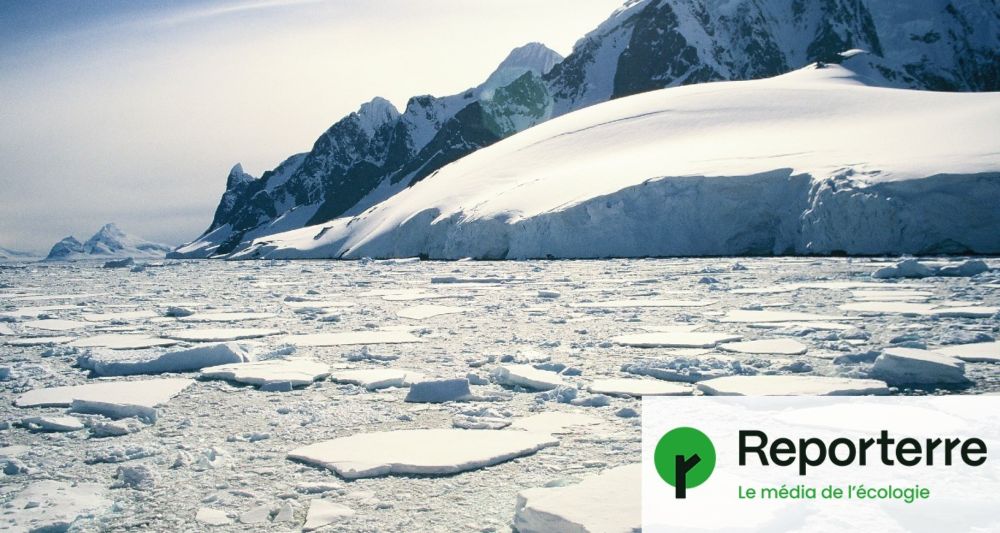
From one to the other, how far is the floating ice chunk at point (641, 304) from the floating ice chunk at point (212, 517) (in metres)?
7.04

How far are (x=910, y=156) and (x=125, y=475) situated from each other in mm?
25905

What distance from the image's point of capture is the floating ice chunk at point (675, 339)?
5.79m

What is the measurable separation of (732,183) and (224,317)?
2028 centimetres

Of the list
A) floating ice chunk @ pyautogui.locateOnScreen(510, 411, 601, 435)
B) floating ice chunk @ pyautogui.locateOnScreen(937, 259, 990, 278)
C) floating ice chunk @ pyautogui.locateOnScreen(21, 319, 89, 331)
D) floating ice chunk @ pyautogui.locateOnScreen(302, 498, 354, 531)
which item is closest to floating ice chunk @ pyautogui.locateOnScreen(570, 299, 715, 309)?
floating ice chunk @ pyautogui.locateOnScreen(510, 411, 601, 435)

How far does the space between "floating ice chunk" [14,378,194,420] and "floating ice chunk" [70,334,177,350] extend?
190 centimetres

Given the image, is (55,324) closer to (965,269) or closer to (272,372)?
(272,372)

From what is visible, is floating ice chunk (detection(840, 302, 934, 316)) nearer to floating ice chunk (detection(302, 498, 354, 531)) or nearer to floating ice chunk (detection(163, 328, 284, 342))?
floating ice chunk (detection(163, 328, 284, 342))

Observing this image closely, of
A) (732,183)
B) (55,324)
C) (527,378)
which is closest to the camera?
(527,378)

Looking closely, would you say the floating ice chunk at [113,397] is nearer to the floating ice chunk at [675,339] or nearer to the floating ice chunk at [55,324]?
the floating ice chunk at [675,339]

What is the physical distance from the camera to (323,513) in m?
2.28

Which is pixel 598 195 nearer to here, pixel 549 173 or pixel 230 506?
pixel 549 173

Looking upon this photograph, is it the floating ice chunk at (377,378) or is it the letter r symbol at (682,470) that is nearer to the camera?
the letter r symbol at (682,470)

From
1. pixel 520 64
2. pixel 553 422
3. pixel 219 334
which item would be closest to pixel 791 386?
pixel 553 422

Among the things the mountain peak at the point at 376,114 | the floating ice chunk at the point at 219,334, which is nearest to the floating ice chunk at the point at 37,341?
the floating ice chunk at the point at 219,334
